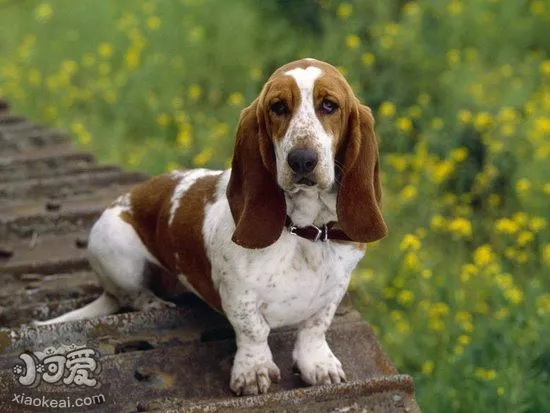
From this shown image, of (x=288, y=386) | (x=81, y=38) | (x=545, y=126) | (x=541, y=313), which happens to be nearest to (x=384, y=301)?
(x=541, y=313)

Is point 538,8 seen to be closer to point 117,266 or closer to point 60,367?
point 117,266

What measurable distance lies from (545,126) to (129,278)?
3.44 meters

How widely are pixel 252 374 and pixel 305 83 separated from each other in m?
0.85

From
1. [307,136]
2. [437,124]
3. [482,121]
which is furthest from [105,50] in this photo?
[307,136]

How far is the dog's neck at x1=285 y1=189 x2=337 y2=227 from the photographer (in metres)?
2.79

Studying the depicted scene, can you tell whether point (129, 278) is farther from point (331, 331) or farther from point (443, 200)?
point (443, 200)

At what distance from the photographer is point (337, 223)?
112 inches

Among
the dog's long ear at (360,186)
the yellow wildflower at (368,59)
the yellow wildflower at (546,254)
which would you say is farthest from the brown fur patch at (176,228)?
the yellow wildflower at (368,59)

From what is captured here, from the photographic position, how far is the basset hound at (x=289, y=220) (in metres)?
2.58

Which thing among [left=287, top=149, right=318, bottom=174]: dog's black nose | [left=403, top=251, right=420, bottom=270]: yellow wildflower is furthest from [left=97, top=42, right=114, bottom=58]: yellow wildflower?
[left=287, top=149, right=318, bottom=174]: dog's black nose

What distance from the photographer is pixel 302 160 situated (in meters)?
2.51

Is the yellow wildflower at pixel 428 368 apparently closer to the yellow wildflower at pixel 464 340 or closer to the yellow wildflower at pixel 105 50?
the yellow wildflower at pixel 464 340

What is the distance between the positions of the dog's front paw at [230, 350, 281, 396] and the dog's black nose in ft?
2.07

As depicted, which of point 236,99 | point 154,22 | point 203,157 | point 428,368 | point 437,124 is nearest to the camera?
point 428,368
